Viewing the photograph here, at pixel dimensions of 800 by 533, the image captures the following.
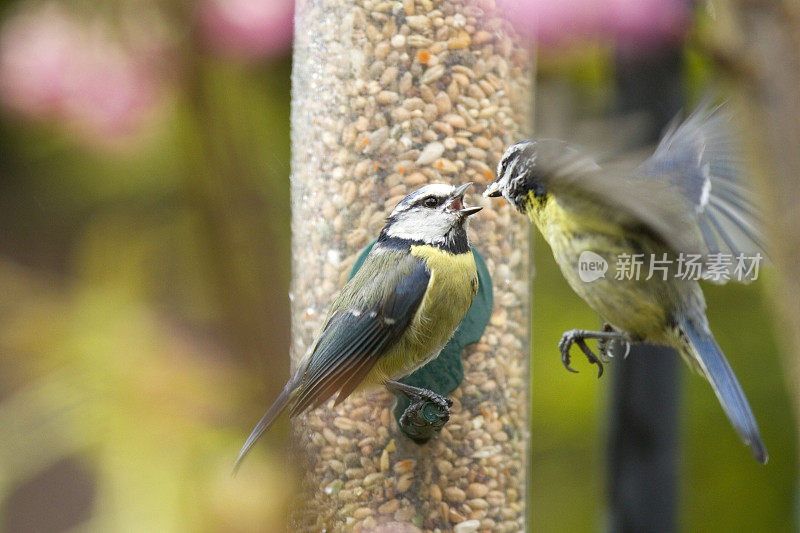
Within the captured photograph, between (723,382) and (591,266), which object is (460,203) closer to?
(591,266)

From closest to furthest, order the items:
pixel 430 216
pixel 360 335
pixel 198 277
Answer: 1. pixel 198 277
2. pixel 360 335
3. pixel 430 216

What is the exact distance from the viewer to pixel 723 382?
1.76 m

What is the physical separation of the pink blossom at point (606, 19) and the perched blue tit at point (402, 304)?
0.43 metres

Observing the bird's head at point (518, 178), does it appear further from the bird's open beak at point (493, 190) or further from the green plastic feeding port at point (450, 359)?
the green plastic feeding port at point (450, 359)

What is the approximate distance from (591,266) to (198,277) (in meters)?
1.55

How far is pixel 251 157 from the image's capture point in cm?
40

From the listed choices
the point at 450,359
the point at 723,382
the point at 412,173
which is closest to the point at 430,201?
the point at 412,173

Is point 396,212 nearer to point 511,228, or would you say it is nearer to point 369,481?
point 511,228

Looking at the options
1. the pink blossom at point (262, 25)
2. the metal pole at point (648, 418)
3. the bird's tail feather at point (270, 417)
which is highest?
the pink blossom at point (262, 25)

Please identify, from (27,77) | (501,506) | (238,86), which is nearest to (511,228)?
(501,506)

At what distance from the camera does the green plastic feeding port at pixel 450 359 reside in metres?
1.89

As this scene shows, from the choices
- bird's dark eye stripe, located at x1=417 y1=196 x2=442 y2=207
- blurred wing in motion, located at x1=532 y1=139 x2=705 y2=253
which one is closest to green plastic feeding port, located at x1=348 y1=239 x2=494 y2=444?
bird's dark eye stripe, located at x1=417 y1=196 x2=442 y2=207

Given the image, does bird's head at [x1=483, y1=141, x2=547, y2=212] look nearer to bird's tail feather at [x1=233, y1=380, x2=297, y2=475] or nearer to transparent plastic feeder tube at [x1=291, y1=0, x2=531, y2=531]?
transparent plastic feeder tube at [x1=291, y1=0, x2=531, y2=531]

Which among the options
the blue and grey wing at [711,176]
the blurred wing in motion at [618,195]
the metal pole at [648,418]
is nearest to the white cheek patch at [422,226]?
the blurred wing in motion at [618,195]
